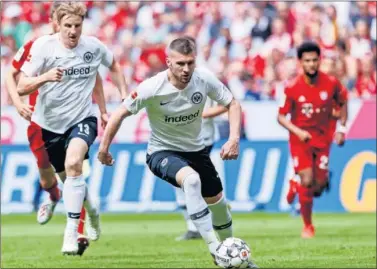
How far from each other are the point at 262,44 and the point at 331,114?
9488mm

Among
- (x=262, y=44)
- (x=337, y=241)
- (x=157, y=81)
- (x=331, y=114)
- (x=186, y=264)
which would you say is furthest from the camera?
(x=262, y=44)

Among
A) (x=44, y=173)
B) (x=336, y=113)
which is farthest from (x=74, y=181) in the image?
(x=336, y=113)

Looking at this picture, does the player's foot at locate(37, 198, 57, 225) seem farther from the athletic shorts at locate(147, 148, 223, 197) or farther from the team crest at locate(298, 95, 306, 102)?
the team crest at locate(298, 95, 306, 102)

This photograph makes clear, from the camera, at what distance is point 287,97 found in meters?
17.6

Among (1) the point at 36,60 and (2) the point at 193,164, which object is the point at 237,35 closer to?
(1) the point at 36,60

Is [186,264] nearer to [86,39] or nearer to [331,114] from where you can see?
[86,39]

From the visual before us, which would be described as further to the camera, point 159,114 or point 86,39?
point 86,39

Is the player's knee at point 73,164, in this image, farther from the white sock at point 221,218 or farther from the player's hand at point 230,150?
the player's hand at point 230,150

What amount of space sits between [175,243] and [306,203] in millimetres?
2041

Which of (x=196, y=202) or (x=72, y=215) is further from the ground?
(x=196, y=202)

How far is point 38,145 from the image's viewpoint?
15750 mm

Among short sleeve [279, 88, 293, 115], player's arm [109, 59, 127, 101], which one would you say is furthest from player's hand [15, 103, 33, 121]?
short sleeve [279, 88, 293, 115]

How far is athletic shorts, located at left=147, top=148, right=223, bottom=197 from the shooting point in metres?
12.6

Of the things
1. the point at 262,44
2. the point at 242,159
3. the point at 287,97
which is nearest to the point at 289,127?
the point at 287,97
